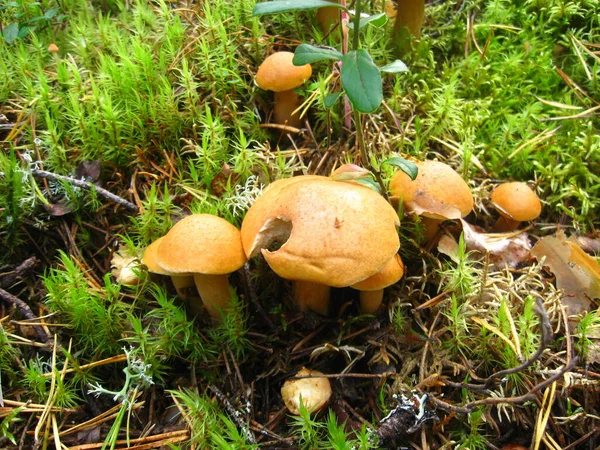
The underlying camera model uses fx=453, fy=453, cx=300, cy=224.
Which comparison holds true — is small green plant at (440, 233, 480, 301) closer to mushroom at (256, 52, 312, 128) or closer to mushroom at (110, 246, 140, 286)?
mushroom at (256, 52, 312, 128)

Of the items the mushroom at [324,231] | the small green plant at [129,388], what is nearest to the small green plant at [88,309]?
the small green plant at [129,388]

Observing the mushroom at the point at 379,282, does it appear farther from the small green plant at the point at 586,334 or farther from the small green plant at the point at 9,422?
the small green plant at the point at 9,422

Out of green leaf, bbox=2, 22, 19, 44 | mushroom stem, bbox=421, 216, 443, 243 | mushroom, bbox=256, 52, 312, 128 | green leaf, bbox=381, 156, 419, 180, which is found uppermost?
green leaf, bbox=2, 22, 19, 44

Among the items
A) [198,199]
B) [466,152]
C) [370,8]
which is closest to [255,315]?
[198,199]

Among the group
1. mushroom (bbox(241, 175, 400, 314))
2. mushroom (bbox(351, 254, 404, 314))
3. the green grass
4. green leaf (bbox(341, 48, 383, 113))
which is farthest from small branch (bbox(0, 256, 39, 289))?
green leaf (bbox(341, 48, 383, 113))

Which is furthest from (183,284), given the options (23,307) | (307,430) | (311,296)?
(307,430)

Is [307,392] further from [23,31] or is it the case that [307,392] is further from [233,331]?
[23,31]

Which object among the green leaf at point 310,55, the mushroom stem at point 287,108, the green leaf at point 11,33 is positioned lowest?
the mushroom stem at point 287,108
